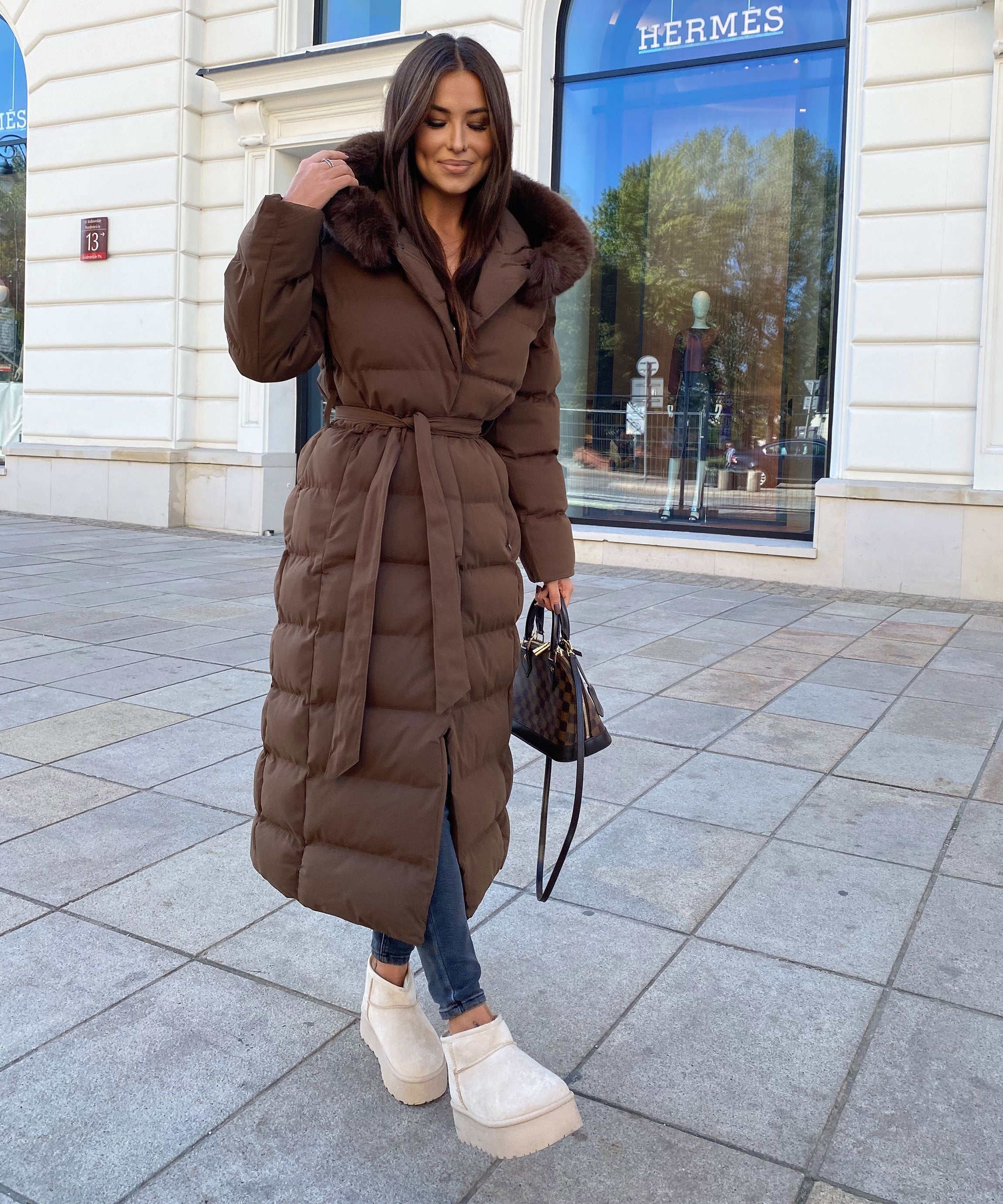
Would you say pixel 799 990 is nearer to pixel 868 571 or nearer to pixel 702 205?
pixel 868 571

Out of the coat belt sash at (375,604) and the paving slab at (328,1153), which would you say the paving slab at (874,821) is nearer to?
the paving slab at (328,1153)

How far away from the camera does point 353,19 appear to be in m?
11.2

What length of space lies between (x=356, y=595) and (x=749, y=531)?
8029mm

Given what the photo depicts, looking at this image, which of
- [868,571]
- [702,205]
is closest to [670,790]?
[868,571]

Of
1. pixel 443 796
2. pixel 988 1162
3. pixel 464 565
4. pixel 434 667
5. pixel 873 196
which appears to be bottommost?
pixel 988 1162

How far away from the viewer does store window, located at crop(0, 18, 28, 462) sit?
12.9 metres

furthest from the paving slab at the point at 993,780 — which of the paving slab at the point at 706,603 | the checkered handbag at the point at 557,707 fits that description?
the paving slab at the point at 706,603

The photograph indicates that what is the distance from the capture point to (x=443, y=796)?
205cm

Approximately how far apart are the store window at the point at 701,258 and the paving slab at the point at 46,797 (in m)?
6.55

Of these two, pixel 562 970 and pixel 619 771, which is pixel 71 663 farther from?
pixel 562 970

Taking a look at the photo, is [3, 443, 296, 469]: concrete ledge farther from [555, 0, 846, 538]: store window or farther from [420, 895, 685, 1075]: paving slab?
[420, 895, 685, 1075]: paving slab

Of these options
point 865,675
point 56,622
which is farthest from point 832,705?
point 56,622

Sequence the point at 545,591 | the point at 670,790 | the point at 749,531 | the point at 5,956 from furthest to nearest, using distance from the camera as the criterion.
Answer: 1. the point at 749,531
2. the point at 670,790
3. the point at 5,956
4. the point at 545,591

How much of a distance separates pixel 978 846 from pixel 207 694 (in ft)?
10.4
